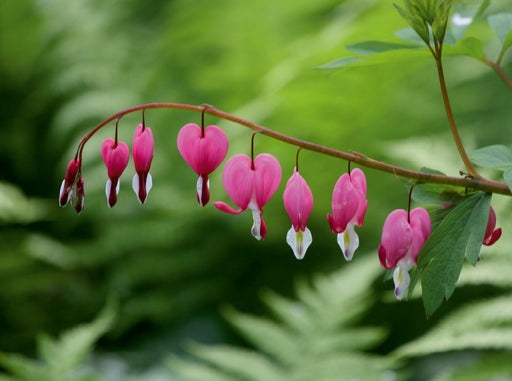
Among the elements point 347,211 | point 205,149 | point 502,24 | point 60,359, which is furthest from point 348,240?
point 60,359

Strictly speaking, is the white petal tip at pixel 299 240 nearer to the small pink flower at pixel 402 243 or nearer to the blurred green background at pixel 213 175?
the small pink flower at pixel 402 243

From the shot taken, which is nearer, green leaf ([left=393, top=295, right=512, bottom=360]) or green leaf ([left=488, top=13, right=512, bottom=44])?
green leaf ([left=488, top=13, right=512, bottom=44])

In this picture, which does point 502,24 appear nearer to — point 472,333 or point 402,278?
point 402,278

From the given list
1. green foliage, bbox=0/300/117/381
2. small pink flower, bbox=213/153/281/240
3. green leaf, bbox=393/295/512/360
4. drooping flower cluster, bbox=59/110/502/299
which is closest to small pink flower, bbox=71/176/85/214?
drooping flower cluster, bbox=59/110/502/299

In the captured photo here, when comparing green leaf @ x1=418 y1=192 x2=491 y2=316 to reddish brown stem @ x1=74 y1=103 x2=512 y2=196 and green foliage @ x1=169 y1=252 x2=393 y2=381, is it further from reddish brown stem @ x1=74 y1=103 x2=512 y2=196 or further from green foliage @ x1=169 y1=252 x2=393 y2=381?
green foliage @ x1=169 y1=252 x2=393 y2=381

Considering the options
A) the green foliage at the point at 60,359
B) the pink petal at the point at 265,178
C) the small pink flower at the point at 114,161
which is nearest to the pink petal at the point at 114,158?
the small pink flower at the point at 114,161

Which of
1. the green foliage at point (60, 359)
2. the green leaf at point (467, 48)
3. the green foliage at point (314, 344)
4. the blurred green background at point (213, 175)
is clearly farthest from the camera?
the blurred green background at point (213, 175)

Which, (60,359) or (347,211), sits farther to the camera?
(60,359)
